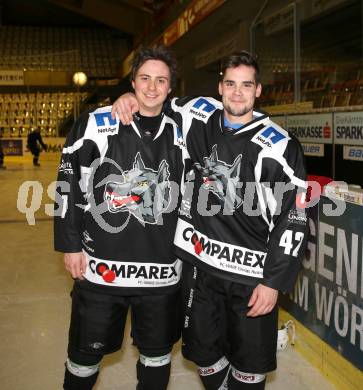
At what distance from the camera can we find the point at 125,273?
6.93 ft

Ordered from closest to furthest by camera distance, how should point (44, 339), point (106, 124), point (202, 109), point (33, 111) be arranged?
point (106, 124)
point (202, 109)
point (44, 339)
point (33, 111)

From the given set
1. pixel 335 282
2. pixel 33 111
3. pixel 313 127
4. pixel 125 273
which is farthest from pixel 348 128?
pixel 33 111

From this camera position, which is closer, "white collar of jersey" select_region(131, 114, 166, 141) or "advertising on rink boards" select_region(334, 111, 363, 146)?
"white collar of jersey" select_region(131, 114, 166, 141)

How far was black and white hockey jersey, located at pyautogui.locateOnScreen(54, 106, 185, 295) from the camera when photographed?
2.09 meters

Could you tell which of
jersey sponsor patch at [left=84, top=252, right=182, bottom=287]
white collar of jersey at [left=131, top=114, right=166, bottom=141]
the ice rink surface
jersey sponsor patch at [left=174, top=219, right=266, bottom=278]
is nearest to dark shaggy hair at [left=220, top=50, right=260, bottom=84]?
white collar of jersey at [left=131, top=114, right=166, bottom=141]

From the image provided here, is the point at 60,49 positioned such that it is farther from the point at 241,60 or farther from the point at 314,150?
the point at 241,60

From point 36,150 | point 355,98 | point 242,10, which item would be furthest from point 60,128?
point 355,98

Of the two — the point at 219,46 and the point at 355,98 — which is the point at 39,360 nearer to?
the point at 355,98

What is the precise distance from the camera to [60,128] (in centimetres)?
2177

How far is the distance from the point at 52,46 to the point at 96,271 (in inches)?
1002

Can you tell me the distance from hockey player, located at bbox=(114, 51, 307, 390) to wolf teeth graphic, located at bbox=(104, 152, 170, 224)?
153 mm

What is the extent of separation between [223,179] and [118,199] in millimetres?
437

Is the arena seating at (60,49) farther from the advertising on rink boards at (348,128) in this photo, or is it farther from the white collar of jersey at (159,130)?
the white collar of jersey at (159,130)

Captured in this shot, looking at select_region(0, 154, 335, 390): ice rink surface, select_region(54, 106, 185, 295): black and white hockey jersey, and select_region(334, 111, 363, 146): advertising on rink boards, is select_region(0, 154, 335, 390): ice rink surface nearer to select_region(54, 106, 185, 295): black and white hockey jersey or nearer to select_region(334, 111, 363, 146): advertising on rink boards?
select_region(54, 106, 185, 295): black and white hockey jersey
